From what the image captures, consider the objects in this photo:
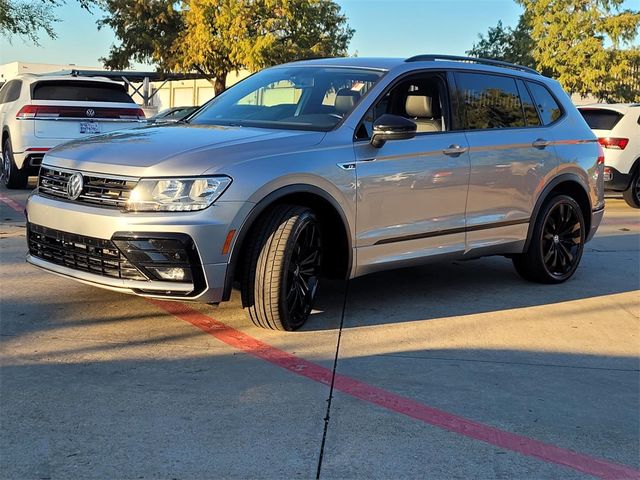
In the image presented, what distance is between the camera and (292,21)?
32750 mm

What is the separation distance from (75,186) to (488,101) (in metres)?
3.32

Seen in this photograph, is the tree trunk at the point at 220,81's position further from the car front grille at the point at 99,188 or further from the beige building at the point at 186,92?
the car front grille at the point at 99,188

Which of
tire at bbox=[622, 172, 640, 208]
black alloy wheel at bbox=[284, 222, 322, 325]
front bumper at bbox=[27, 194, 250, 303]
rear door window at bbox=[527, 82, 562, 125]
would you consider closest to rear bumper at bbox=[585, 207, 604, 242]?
rear door window at bbox=[527, 82, 562, 125]

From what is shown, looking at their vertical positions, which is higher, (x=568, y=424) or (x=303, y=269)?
(x=303, y=269)

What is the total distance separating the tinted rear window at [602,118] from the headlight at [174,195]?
9444 mm

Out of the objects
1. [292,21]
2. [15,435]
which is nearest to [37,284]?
[15,435]

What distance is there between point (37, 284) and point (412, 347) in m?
2.98

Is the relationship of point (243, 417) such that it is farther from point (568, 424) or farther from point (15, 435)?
point (568, 424)

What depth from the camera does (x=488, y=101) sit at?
6055mm

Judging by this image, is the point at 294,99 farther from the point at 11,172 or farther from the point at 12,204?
the point at 11,172

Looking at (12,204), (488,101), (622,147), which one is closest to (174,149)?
(488,101)

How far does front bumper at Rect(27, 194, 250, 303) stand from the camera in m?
4.23

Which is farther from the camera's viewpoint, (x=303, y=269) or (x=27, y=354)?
(x=303, y=269)

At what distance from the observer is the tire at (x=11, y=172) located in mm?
11406
